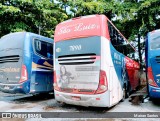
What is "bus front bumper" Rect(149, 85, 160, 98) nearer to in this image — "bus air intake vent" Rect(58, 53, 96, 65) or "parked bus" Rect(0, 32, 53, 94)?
"bus air intake vent" Rect(58, 53, 96, 65)

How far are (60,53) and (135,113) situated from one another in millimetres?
3345

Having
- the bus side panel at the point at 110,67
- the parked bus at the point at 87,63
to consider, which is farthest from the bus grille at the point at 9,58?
the bus side panel at the point at 110,67

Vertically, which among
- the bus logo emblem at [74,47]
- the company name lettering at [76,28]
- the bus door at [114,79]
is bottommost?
the bus door at [114,79]

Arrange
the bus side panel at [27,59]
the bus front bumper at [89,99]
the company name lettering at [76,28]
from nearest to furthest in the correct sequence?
the bus front bumper at [89,99] < the company name lettering at [76,28] < the bus side panel at [27,59]

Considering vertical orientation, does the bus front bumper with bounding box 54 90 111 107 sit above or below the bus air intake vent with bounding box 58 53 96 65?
below

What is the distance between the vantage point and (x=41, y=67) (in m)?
9.04

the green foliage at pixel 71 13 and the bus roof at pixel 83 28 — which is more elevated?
the green foliage at pixel 71 13

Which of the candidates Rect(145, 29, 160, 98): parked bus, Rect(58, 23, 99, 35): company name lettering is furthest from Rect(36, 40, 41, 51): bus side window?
Rect(145, 29, 160, 98): parked bus

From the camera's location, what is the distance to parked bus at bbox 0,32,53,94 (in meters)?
8.32

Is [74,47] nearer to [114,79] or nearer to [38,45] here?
[114,79]

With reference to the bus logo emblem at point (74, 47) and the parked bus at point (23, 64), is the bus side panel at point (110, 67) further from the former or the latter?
the parked bus at point (23, 64)

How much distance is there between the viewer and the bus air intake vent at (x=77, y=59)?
673cm

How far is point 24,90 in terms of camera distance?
824cm

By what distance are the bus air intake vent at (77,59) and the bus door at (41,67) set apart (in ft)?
5.75
